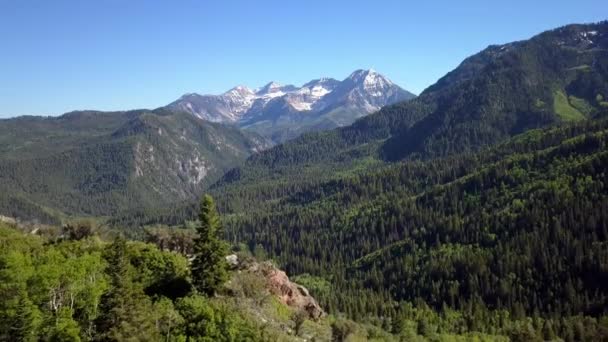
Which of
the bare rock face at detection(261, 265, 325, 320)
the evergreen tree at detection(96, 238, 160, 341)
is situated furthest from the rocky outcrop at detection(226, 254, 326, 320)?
the evergreen tree at detection(96, 238, 160, 341)

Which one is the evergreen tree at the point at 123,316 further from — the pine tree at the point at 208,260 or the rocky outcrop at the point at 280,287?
the rocky outcrop at the point at 280,287

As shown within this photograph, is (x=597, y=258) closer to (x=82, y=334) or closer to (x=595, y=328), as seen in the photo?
(x=595, y=328)

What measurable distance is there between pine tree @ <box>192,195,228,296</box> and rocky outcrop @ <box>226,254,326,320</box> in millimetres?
14074

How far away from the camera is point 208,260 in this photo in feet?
270

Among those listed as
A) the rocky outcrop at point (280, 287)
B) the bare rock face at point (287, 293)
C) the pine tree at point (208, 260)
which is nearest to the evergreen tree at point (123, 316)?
the pine tree at point (208, 260)

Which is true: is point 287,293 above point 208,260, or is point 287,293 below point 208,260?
below

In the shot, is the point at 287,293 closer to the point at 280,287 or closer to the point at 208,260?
the point at 280,287

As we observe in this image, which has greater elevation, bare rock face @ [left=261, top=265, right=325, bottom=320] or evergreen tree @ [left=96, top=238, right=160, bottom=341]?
evergreen tree @ [left=96, top=238, right=160, bottom=341]

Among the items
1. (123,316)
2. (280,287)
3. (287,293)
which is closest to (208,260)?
(123,316)

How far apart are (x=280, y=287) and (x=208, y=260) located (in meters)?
22.0

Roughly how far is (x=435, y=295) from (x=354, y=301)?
38.8 meters

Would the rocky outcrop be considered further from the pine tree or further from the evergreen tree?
the evergreen tree

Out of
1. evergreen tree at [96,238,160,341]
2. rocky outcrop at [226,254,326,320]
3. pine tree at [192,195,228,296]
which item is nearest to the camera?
evergreen tree at [96,238,160,341]

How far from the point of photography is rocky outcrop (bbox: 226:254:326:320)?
98.1 meters
